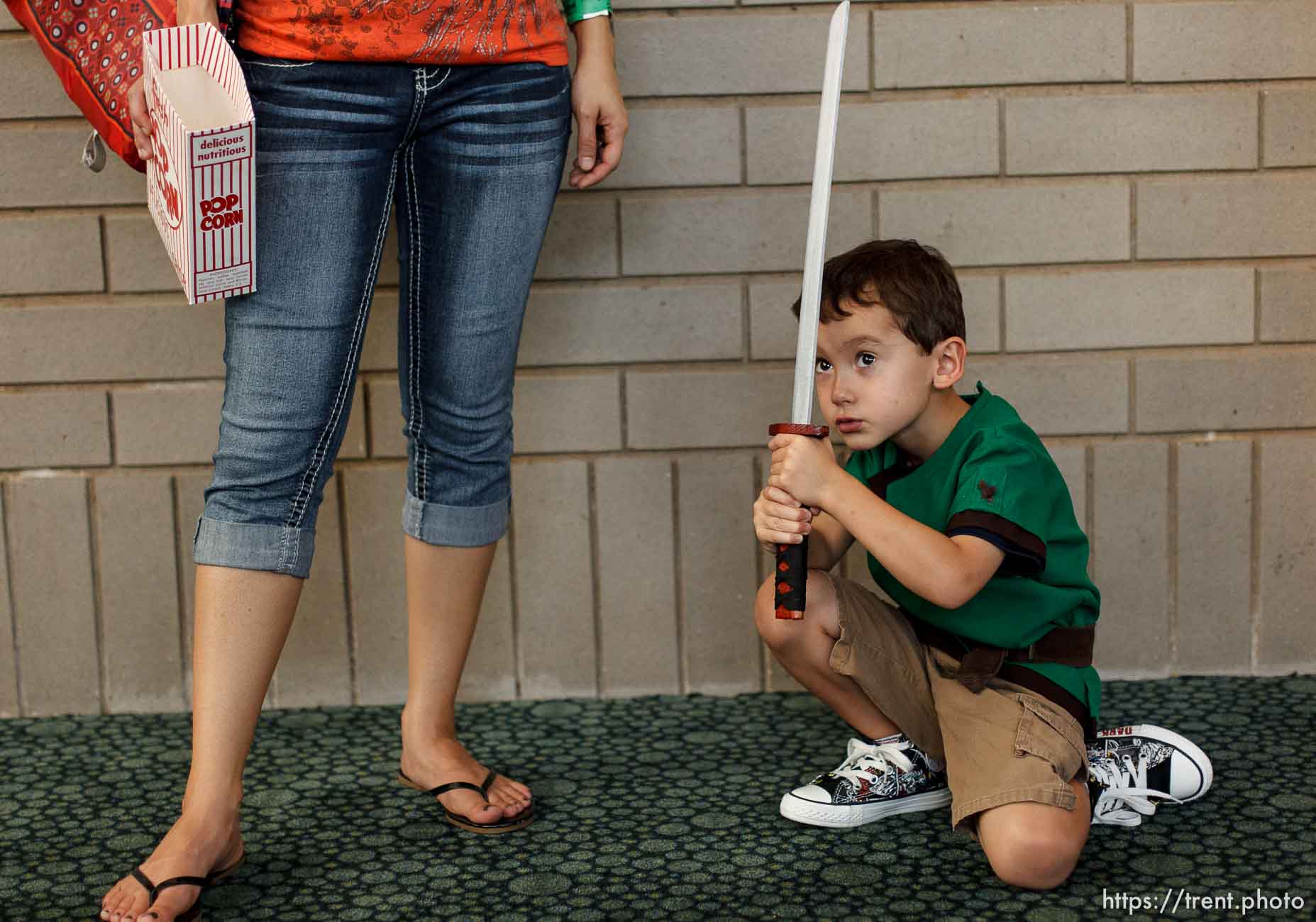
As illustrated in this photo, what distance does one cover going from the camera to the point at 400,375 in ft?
5.43

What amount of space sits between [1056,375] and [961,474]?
0.56 m

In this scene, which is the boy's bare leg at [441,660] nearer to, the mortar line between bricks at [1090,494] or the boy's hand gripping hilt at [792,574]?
the boy's hand gripping hilt at [792,574]

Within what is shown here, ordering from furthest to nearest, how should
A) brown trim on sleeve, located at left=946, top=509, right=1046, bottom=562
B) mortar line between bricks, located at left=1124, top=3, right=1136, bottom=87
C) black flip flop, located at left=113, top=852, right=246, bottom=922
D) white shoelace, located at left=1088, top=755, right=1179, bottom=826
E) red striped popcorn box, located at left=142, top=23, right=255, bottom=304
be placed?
1. mortar line between bricks, located at left=1124, top=3, right=1136, bottom=87
2. white shoelace, located at left=1088, top=755, right=1179, bottom=826
3. brown trim on sleeve, located at left=946, top=509, right=1046, bottom=562
4. black flip flop, located at left=113, top=852, right=246, bottom=922
5. red striped popcorn box, located at left=142, top=23, right=255, bottom=304

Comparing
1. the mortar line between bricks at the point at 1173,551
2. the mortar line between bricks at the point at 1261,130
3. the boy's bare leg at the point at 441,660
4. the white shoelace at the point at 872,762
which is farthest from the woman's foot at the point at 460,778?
the mortar line between bricks at the point at 1261,130

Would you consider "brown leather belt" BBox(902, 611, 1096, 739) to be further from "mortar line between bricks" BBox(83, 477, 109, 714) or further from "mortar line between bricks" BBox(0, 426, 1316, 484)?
"mortar line between bricks" BBox(83, 477, 109, 714)

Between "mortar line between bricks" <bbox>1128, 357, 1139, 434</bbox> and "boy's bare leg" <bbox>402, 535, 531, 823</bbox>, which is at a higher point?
"mortar line between bricks" <bbox>1128, 357, 1139, 434</bbox>

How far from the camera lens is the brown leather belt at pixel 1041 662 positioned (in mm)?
1568

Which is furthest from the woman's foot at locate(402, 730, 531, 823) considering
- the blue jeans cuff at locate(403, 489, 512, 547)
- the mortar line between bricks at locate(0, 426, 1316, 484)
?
the mortar line between bricks at locate(0, 426, 1316, 484)

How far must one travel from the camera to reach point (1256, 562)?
2031 millimetres

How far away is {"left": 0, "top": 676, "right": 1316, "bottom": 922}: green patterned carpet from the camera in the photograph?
1411 millimetres

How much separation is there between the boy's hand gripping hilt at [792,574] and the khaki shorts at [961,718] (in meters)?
0.19

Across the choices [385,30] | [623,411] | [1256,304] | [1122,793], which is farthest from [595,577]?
[1256,304]

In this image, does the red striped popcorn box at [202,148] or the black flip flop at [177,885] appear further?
the black flip flop at [177,885]

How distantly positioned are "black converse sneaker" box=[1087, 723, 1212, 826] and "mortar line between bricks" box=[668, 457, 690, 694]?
24.7 inches
